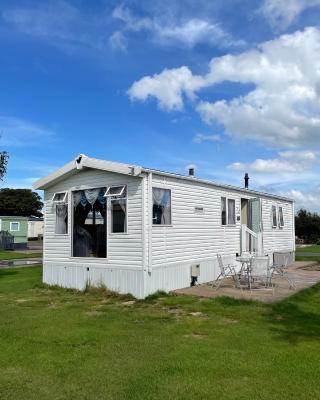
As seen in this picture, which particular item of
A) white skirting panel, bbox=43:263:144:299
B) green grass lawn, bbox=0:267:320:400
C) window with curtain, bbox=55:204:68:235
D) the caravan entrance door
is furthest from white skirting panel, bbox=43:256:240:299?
the caravan entrance door

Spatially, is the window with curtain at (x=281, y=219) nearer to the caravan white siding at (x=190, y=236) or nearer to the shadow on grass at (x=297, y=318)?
the caravan white siding at (x=190, y=236)

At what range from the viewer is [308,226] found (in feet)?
145

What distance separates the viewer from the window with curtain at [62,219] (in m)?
11.9

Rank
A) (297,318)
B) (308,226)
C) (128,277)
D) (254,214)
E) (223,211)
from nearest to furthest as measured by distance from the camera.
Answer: (297,318) < (128,277) < (223,211) < (254,214) < (308,226)

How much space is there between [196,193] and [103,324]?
5549 millimetres

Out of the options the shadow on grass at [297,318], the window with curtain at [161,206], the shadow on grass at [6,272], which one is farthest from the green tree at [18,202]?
the shadow on grass at [297,318]

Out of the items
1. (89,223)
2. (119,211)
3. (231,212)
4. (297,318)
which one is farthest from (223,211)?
(297,318)

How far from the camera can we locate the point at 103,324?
731 cm

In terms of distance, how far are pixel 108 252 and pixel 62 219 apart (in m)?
2.07

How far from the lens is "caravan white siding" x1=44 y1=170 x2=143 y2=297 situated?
10062 millimetres

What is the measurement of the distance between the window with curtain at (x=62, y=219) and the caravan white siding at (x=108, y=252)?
0.51 feet

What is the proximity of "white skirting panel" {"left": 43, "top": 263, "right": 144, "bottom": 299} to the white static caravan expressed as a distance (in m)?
0.02

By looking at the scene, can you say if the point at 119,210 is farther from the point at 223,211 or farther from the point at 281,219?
the point at 281,219

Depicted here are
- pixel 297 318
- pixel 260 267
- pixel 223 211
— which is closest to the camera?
pixel 297 318
